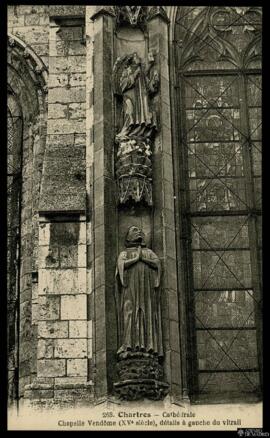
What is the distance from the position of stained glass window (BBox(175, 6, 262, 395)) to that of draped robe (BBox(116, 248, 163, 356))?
2.66ft

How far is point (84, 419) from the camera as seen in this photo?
13.8 metres

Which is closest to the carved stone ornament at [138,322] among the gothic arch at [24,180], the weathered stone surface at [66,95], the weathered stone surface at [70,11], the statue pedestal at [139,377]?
the statue pedestal at [139,377]

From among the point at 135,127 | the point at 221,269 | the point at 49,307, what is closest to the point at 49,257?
the point at 49,307

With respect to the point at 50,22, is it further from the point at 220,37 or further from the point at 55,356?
the point at 55,356

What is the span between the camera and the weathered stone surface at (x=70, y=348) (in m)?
14.2

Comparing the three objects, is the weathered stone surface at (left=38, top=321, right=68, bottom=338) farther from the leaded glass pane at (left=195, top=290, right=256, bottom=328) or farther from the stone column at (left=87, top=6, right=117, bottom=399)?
the leaded glass pane at (left=195, top=290, right=256, bottom=328)

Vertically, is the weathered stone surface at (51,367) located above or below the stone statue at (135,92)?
below

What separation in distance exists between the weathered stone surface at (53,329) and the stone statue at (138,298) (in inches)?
23.9

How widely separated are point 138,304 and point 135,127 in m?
2.26

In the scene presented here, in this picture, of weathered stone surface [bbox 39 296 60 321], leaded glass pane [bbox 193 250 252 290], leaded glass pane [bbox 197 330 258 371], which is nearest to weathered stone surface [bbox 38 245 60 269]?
weathered stone surface [bbox 39 296 60 321]

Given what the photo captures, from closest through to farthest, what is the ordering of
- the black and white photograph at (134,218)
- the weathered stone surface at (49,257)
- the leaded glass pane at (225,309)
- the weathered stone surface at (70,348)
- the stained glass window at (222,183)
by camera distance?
the black and white photograph at (134,218) → the weathered stone surface at (70,348) → the weathered stone surface at (49,257) → the stained glass window at (222,183) → the leaded glass pane at (225,309)

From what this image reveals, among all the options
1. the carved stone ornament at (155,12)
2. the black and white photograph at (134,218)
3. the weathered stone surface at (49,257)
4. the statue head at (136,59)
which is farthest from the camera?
the carved stone ornament at (155,12)

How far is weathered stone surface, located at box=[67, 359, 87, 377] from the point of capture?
1410 cm

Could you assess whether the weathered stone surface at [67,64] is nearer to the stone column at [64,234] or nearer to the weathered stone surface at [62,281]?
the stone column at [64,234]
